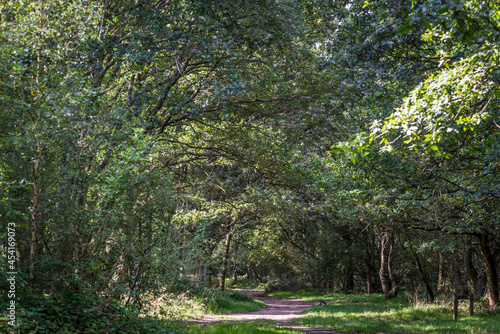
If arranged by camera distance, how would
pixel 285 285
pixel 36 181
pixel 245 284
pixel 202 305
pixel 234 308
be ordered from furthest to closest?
pixel 245 284 → pixel 285 285 → pixel 234 308 → pixel 202 305 → pixel 36 181

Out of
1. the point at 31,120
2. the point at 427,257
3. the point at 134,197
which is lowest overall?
the point at 427,257

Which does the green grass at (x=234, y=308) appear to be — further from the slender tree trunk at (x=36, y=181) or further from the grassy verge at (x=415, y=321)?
the slender tree trunk at (x=36, y=181)

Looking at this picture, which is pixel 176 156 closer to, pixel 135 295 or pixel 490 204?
pixel 135 295

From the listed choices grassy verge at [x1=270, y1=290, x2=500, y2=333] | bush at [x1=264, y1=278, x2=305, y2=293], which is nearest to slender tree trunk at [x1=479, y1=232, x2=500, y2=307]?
grassy verge at [x1=270, y1=290, x2=500, y2=333]

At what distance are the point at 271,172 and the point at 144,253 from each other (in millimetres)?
5406

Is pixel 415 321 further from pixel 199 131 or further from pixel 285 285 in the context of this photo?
pixel 285 285

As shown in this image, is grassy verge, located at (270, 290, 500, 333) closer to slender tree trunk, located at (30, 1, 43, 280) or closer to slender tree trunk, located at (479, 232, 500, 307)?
slender tree trunk, located at (479, 232, 500, 307)

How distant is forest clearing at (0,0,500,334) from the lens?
5.38 m

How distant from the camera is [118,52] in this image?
8.41m

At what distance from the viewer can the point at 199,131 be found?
13398 millimetres

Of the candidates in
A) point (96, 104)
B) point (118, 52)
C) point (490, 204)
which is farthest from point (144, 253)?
point (490, 204)

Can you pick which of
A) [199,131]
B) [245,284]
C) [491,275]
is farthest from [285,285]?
[199,131]

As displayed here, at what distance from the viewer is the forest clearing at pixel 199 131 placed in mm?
5379

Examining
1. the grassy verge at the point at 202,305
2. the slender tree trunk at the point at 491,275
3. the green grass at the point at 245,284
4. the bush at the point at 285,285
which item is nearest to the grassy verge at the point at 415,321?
the slender tree trunk at the point at 491,275
